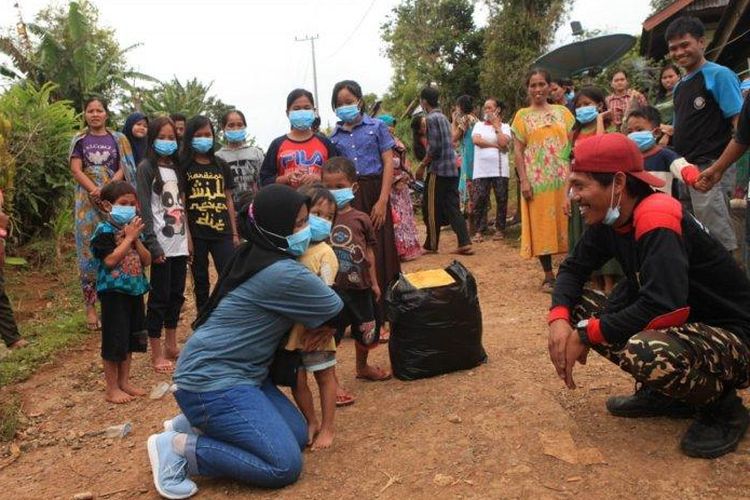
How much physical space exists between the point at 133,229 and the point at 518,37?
17.7m

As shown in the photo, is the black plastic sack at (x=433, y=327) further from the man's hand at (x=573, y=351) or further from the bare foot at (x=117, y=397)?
the bare foot at (x=117, y=397)

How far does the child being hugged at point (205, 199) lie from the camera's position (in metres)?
4.88

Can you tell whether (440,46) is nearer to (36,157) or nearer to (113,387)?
(36,157)

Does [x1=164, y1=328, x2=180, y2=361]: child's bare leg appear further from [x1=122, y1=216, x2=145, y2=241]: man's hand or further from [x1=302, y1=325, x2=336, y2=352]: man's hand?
[x1=302, y1=325, x2=336, y2=352]: man's hand

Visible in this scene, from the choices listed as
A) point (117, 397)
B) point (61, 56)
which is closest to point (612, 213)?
point (117, 397)

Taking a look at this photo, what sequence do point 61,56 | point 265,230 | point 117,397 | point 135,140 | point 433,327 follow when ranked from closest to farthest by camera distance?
point 265,230
point 433,327
point 117,397
point 135,140
point 61,56

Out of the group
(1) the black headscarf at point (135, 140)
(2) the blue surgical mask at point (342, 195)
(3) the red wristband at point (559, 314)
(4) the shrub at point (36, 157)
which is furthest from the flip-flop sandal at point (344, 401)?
(4) the shrub at point (36, 157)

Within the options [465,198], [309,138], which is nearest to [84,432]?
[309,138]

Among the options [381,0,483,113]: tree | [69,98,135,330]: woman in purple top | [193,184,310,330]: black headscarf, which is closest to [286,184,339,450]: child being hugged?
[193,184,310,330]: black headscarf

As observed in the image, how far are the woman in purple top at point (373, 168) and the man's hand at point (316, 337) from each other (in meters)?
1.45

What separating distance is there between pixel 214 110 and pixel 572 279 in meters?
23.3

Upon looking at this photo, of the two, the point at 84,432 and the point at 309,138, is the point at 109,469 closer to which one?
the point at 84,432

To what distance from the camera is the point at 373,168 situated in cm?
472

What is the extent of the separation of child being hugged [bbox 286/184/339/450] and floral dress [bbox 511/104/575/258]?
3.00 metres
